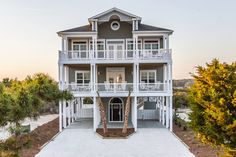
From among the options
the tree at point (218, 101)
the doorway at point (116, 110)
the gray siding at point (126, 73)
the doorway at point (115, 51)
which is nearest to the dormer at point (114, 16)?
the doorway at point (115, 51)

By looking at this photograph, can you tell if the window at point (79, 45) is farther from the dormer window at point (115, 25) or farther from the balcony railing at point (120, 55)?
the dormer window at point (115, 25)

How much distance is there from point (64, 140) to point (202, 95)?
10273 millimetres

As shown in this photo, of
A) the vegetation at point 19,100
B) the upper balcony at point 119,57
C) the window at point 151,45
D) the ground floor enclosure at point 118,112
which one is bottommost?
the ground floor enclosure at point 118,112

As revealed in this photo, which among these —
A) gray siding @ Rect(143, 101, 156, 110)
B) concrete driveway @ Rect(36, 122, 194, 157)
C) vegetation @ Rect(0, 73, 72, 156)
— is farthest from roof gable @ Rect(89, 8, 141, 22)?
vegetation @ Rect(0, 73, 72, 156)

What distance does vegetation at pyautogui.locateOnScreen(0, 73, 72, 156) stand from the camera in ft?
23.9

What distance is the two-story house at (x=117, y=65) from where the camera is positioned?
23.3m

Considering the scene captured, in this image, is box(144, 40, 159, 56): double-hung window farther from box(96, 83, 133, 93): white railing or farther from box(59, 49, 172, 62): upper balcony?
box(96, 83, 133, 93): white railing

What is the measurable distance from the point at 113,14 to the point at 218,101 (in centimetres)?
1523

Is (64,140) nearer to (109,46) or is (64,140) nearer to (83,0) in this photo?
(109,46)

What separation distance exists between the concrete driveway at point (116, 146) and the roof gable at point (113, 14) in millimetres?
9436

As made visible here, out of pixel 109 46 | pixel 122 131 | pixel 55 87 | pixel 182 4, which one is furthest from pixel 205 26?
pixel 55 87

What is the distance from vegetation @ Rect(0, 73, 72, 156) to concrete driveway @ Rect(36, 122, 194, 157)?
594 centimetres

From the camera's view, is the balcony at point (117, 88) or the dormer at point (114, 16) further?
the dormer at point (114, 16)

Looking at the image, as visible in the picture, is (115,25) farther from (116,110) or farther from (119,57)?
(116,110)
